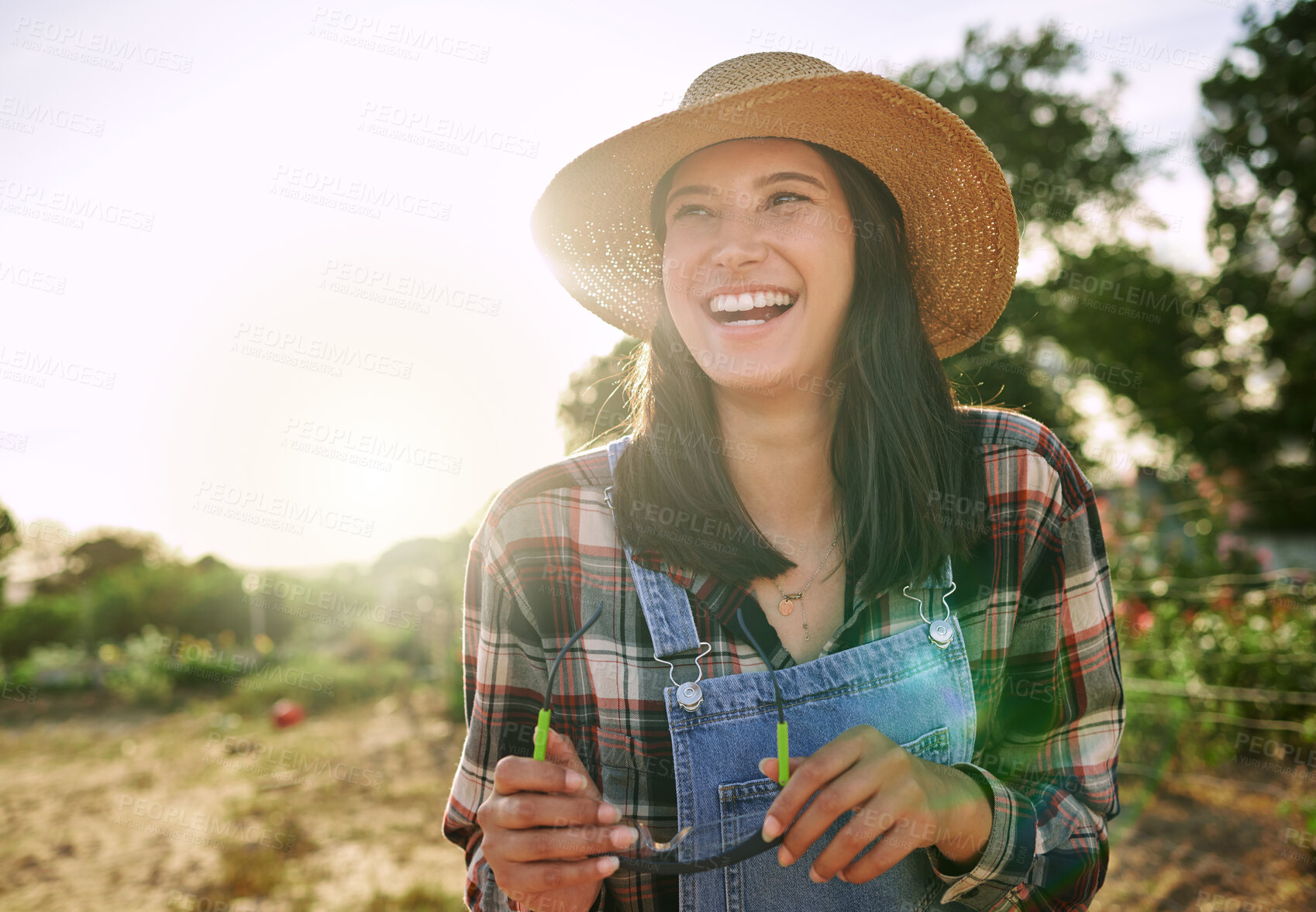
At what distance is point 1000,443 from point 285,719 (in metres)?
6.93

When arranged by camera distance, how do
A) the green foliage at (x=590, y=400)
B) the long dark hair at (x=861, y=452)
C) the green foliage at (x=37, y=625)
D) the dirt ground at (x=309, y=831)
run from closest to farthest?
the long dark hair at (x=861, y=452), the dirt ground at (x=309, y=831), the green foliage at (x=590, y=400), the green foliage at (x=37, y=625)

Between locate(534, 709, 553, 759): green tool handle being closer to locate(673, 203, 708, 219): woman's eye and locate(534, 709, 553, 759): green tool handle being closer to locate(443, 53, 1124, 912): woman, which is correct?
locate(443, 53, 1124, 912): woman

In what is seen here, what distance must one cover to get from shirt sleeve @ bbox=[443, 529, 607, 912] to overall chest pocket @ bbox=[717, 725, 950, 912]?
297mm

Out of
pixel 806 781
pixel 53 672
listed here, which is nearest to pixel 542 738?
pixel 806 781

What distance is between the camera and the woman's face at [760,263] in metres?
1.68

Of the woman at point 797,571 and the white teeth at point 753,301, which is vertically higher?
the white teeth at point 753,301

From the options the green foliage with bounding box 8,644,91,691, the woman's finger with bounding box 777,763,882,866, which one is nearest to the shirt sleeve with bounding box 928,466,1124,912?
the woman's finger with bounding box 777,763,882,866


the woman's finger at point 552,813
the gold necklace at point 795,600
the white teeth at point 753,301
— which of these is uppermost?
the white teeth at point 753,301

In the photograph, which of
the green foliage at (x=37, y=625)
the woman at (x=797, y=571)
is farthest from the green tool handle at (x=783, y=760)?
the green foliage at (x=37, y=625)

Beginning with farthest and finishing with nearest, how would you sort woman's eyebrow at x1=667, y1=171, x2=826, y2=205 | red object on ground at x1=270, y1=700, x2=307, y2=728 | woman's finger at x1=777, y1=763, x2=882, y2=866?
red object on ground at x1=270, y1=700, x2=307, y2=728, woman's eyebrow at x1=667, y1=171, x2=826, y2=205, woman's finger at x1=777, y1=763, x2=882, y2=866

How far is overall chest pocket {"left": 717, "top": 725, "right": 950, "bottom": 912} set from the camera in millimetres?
1406

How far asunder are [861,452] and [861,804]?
0.86m

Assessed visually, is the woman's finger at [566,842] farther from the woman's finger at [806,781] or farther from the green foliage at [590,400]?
the green foliage at [590,400]

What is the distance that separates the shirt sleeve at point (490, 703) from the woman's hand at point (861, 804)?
56 centimetres
